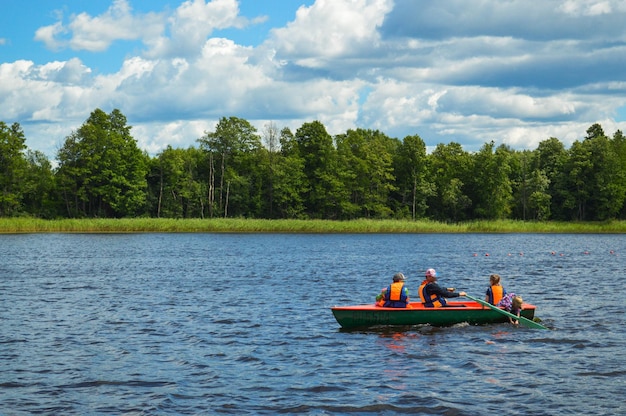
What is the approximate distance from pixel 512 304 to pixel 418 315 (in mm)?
3214

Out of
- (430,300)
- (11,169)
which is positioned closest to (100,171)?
(11,169)

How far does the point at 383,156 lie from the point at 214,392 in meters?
99.0

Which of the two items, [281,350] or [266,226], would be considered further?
[266,226]

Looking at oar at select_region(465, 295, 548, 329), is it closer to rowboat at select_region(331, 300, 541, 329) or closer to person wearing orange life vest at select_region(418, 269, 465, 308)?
rowboat at select_region(331, 300, 541, 329)

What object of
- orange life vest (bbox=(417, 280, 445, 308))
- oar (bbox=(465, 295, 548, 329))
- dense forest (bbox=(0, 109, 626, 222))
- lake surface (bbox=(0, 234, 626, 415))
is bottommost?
lake surface (bbox=(0, 234, 626, 415))

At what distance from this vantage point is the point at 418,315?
76.1 ft

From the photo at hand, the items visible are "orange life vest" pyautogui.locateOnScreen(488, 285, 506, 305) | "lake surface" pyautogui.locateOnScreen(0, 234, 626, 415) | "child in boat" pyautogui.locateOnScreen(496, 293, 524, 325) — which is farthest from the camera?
"orange life vest" pyautogui.locateOnScreen(488, 285, 506, 305)

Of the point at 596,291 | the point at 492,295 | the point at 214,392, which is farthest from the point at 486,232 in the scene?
the point at 214,392

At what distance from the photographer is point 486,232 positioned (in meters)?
100

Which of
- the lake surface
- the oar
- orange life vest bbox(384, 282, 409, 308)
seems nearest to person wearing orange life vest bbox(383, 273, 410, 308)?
orange life vest bbox(384, 282, 409, 308)

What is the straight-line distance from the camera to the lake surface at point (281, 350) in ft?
51.2

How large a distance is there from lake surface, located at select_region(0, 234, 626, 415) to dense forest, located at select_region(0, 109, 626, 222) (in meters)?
60.6

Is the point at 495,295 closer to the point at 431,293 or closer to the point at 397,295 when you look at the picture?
the point at 431,293

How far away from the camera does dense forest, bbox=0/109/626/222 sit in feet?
332
